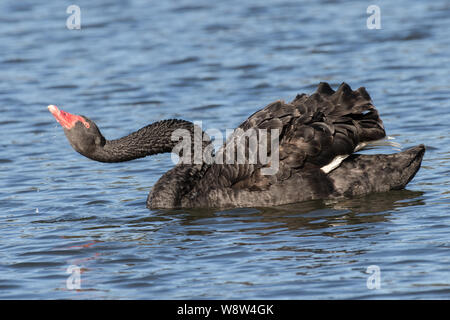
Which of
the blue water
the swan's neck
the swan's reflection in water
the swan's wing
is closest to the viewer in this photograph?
the blue water

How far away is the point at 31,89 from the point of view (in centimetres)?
1945

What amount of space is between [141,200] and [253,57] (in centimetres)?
904

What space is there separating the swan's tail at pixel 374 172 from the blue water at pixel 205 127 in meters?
0.17

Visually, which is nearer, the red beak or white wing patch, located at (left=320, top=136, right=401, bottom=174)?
the red beak

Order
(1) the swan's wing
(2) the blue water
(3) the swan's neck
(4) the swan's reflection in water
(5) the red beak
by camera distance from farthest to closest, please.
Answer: (3) the swan's neck → (1) the swan's wing → (5) the red beak → (4) the swan's reflection in water → (2) the blue water

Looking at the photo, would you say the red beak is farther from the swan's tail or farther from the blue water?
the swan's tail

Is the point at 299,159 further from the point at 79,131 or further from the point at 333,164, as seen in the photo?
the point at 79,131

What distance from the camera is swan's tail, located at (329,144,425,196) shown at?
11477 mm

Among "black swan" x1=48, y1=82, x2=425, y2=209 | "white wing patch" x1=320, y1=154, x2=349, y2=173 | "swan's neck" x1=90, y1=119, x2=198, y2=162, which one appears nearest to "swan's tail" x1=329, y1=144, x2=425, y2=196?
"black swan" x1=48, y1=82, x2=425, y2=209

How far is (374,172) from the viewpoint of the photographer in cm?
1156

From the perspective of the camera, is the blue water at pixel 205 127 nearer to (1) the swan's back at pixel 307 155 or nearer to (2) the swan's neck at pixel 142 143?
(1) the swan's back at pixel 307 155

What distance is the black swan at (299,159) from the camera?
11141 millimetres

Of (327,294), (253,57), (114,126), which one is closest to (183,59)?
(253,57)

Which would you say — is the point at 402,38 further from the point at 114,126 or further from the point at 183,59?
the point at 114,126
